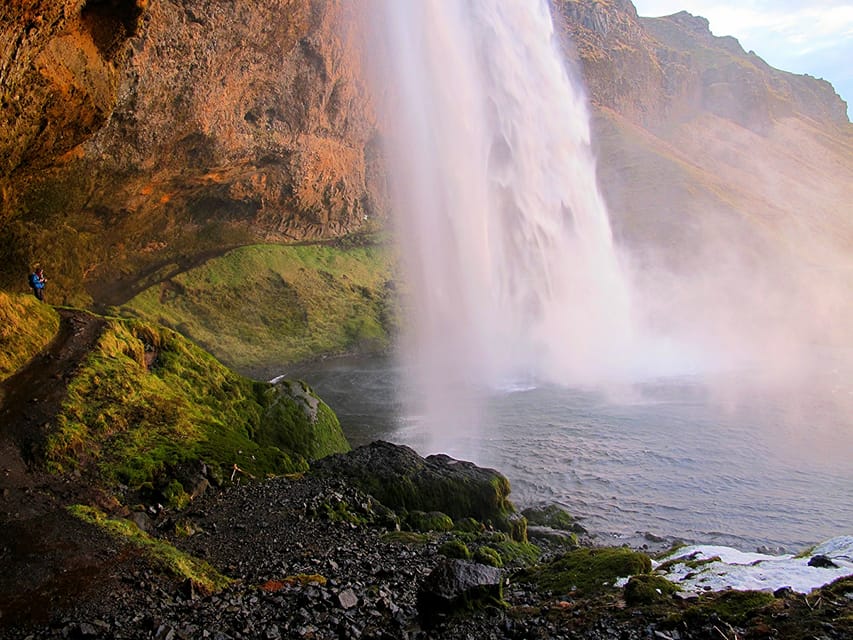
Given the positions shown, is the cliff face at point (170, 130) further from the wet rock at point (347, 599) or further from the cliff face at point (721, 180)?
the cliff face at point (721, 180)

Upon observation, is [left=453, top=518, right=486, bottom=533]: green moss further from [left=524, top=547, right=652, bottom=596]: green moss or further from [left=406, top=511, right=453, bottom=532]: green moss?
[left=524, top=547, right=652, bottom=596]: green moss

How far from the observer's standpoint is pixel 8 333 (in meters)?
11.6

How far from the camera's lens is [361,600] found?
6.90 meters

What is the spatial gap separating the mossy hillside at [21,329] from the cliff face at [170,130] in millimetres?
1633

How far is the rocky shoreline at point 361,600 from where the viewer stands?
5.63 meters

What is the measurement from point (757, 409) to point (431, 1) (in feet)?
82.9

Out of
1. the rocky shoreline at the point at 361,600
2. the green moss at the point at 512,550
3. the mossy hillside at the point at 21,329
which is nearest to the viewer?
the rocky shoreline at the point at 361,600

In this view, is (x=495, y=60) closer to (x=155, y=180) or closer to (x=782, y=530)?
(x=155, y=180)

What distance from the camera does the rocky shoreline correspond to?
18.5ft

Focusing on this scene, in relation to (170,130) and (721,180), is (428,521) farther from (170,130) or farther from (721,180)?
(721,180)

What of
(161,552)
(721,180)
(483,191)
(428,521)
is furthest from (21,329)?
(721,180)

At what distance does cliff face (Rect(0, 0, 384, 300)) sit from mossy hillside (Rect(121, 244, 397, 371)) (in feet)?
4.99

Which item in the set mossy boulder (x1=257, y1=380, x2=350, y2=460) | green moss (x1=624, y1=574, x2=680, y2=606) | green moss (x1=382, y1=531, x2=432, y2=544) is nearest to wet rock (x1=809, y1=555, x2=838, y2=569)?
green moss (x1=624, y1=574, x2=680, y2=606)

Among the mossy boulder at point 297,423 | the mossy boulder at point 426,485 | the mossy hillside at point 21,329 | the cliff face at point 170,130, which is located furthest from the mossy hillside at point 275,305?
the mossy boulder at point 426,485
